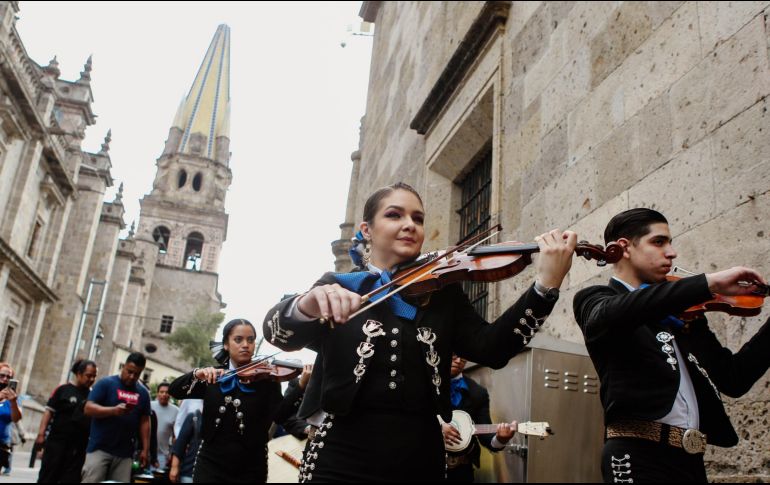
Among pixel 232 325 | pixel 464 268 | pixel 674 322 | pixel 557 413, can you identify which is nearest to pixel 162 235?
pixel 232 325

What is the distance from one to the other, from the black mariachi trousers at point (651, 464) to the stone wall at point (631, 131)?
3.57ft

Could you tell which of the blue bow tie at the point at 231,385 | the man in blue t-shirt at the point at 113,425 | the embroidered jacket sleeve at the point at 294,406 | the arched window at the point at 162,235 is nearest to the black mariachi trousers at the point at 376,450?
the blue bow tie at the point at 231,385

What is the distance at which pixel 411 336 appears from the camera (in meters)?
2.09

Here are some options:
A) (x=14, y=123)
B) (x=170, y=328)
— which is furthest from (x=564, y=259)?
(x=170, y=328)

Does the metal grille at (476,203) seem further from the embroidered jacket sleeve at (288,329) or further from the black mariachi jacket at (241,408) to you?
the embroidered jacket sleeve at (288,329)

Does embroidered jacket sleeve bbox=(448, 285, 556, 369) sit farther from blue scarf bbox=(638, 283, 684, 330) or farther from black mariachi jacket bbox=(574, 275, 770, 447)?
blue scarf bbox=(638, 283, 684, 330)

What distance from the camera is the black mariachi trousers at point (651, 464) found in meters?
2.12

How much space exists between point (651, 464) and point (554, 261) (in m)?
0.76

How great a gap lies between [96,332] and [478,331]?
130 feet

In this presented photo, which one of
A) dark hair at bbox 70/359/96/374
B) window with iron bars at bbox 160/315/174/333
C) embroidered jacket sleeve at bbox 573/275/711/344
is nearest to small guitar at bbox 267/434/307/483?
dark hair at bbox 70/359/96/374

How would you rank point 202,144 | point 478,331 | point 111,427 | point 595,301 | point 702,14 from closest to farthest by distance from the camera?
point 478,331 → point 595,301 → point 702,14 → point 111,427 → point 202,144

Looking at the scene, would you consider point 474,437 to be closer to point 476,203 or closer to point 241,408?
point 241,408

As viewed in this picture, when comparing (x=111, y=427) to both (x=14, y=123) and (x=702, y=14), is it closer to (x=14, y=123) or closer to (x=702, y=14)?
(x=702, y=14)

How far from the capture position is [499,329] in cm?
206
